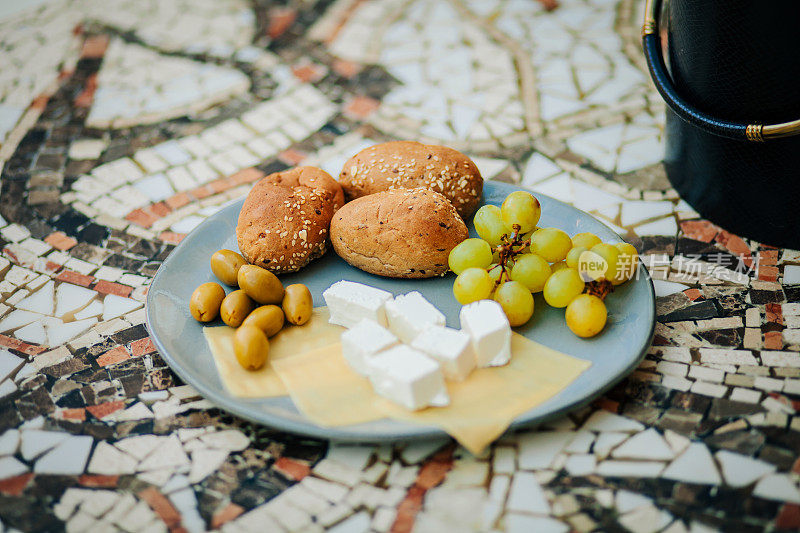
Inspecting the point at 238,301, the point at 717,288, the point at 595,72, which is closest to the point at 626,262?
the point at 717,288

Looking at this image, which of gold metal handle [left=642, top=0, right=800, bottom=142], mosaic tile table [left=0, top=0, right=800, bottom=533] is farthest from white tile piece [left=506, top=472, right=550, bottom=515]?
gold metal handle [left=642, top=0, right=800, bottom=142]

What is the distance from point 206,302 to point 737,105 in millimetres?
959

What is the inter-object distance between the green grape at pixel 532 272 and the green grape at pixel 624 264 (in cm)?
11

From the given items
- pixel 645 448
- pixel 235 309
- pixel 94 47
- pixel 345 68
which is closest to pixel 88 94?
pixel 94 47

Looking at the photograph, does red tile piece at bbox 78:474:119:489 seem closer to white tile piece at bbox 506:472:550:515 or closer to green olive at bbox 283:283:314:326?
green olive at bbox 283:283:314:326

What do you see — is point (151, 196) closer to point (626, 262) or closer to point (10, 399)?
point (10, 399)

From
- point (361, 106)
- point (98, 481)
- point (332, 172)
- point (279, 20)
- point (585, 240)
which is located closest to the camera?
point (98, 481)

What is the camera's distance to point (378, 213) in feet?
3.82

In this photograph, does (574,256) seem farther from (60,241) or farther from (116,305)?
(60,241)

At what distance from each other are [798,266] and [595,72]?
0.86m

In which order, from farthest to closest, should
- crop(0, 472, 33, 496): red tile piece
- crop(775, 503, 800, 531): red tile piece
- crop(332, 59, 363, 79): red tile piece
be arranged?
crop(332, 59, 363, 79): red tile piece
crop(0, 472, 33, 496): red tile piece
crop(775, 503, 800, 531): red tile piece

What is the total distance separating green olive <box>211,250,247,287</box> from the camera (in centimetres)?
115

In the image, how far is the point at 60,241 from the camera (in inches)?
56.4

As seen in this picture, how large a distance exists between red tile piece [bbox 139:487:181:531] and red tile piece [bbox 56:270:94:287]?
0.55m
